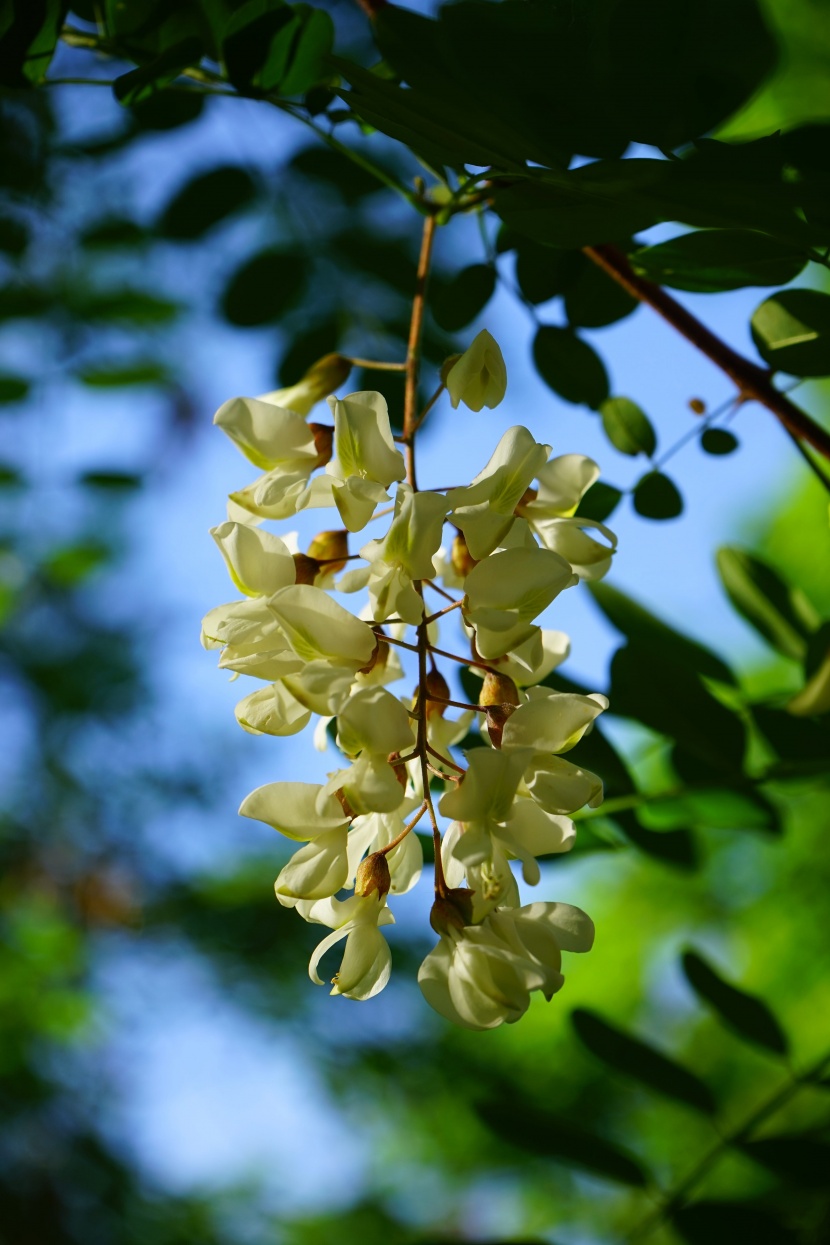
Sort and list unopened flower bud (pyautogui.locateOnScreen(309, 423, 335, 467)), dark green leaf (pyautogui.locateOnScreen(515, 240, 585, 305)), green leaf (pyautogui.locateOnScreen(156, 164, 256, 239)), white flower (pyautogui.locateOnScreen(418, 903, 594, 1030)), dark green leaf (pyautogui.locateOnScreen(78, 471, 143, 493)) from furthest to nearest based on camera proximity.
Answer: dark green leaf (pyautogui.locateOnScreen(78, 471, 143, 493)) → green leaf (pyautogui.locateOnScreen(156, 164, 256, 239)) → dark green leaf (pyautogui.locateOnScreen(515, 240, 585, 305)) → unopened flower bud (pyautogui.locateOnScreen(309, 423, 335, 467)) → white flower (pyautogui.locateOnScreen(418, 903, 594, 1030))

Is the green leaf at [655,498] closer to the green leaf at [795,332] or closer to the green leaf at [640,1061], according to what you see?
the green leaf at [795,332]

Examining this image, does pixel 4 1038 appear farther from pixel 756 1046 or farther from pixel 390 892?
pixel 390 892

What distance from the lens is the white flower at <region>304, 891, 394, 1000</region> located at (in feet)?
1.46

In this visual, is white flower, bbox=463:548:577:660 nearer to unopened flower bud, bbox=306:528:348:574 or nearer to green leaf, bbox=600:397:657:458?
unopened flower bud, bbox=306:528:348:574

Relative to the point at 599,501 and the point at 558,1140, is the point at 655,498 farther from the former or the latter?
the point at 558,1140

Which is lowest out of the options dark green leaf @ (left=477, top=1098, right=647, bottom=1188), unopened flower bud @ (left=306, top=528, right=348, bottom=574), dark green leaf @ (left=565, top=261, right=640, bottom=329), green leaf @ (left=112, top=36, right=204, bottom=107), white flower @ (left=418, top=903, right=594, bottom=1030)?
dark green leaf @ (left=477, top=1098, right=647, bottom=1188)

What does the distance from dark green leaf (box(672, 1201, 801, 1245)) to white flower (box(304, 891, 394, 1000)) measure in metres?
0.40

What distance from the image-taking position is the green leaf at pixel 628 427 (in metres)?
0.67

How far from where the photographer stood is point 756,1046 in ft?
2.51

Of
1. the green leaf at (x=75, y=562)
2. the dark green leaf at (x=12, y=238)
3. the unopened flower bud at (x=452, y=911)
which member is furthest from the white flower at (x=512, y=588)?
the green leaf at (x=75, y=562)

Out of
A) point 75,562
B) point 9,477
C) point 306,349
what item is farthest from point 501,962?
point 75,562

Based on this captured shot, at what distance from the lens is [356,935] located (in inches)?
17.6

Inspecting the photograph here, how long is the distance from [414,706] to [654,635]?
12.2 inches

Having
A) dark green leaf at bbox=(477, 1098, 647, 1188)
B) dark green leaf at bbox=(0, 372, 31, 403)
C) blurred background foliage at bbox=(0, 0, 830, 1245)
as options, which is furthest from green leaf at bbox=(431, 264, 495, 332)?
dark green leaf at bbox=(0, 372, 31, 403)
